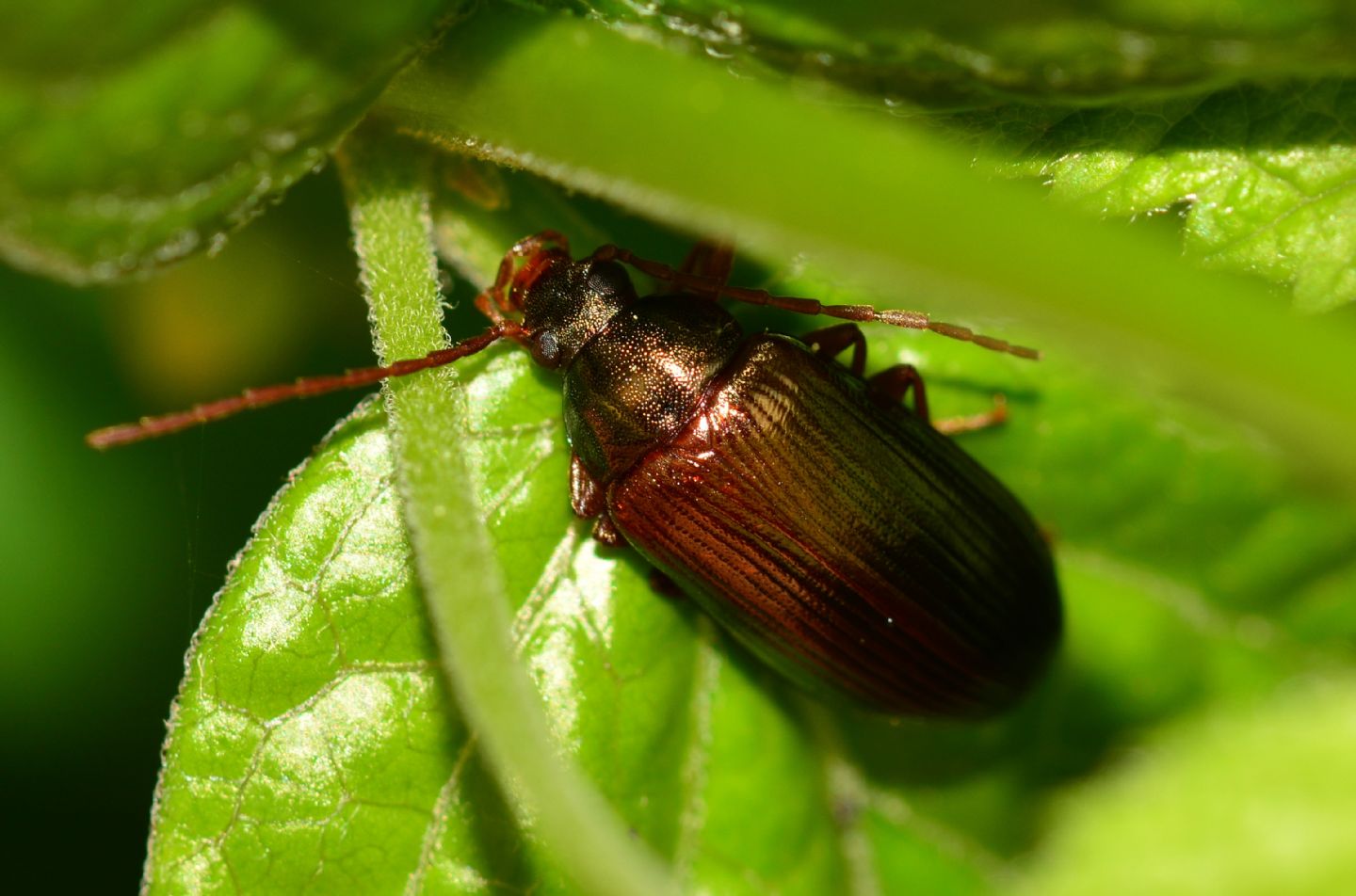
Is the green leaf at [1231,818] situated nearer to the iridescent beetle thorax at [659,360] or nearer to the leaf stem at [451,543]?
the leaf stem at [451,543]

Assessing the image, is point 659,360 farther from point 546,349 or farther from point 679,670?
point 679,670

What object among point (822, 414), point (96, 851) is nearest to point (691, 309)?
point (822, 414)

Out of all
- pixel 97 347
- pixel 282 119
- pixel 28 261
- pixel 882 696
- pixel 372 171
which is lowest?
pixel 97 347

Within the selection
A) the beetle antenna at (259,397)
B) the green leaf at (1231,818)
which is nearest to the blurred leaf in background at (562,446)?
the green leaf at (1231,818)

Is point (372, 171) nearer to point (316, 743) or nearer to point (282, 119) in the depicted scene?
point (282, 119)

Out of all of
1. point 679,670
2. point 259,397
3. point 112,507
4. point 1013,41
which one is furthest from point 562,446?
point 112,507

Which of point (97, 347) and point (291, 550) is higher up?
point (291, 550)

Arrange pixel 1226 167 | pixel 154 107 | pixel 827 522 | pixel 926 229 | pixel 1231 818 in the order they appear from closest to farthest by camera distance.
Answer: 1. pixel 1231 818
2. pixel 926 229
3. pixel 154 107
4. pixel 1226 167
5. pixel 827 522

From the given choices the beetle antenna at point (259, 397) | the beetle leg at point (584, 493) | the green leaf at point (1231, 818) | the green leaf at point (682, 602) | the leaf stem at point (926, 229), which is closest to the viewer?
the green leaf at point (1231, 818)
